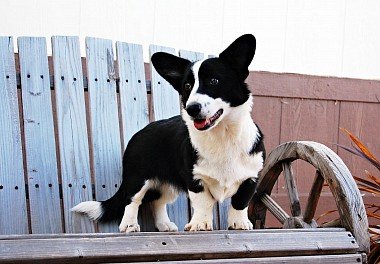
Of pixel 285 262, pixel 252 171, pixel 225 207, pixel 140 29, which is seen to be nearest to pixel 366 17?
pixel 140 29

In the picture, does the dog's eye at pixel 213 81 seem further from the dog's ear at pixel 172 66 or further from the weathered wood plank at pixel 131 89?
the weathered wood plank at pixel 131 89

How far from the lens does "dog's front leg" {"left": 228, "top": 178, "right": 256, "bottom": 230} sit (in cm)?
261

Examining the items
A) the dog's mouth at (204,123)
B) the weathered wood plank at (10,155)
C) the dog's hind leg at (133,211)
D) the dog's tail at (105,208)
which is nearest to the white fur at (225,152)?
the dog's mouth at (204,123)

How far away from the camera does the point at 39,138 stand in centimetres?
289

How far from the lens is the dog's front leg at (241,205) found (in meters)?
2.61

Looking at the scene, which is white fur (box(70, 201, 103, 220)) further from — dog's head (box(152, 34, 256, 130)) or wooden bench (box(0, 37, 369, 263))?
dog's head (box(152, 34, 256, 130))

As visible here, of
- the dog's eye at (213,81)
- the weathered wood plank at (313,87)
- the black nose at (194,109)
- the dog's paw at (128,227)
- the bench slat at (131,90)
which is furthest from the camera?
the weathered wood plank at (313,87)

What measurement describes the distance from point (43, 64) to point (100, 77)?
225 millimetres

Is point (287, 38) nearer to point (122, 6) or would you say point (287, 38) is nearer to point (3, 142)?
point (122, 6)

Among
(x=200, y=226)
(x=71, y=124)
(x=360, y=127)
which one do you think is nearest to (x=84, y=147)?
(x=71, y=124)

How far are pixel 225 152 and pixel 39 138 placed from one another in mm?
751

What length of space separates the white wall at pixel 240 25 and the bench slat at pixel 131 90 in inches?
28.4

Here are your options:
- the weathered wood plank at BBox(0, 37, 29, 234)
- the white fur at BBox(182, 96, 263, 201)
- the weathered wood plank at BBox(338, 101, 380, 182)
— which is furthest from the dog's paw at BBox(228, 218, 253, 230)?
the weathered wood plank at BBox(338, 101, 380, 182)

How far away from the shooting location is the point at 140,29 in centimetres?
389
